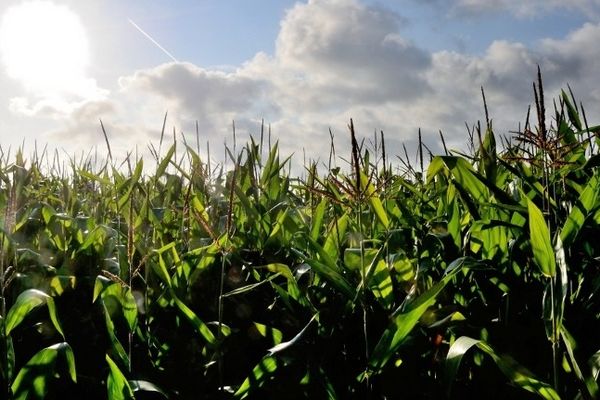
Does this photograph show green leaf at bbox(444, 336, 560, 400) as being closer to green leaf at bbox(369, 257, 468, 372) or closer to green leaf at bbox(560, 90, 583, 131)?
green leaf at bbox(369, 257, 468, 372)

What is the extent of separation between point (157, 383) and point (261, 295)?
409 millimetres

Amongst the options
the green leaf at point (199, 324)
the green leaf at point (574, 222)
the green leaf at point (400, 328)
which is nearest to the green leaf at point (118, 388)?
the green leaf at point (199, 324)

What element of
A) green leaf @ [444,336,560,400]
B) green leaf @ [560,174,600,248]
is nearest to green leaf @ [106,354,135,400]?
green leaf @ [444,336,560,400]

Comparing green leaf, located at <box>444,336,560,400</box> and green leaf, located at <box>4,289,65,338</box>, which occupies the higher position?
green leaf, located at <box>4,289,65,338</box>

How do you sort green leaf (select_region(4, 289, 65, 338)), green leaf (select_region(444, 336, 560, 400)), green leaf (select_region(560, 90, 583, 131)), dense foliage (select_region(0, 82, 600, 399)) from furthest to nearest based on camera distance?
green leaf (select_region(560, 90, 583, 131)) < green leaf (select_region(4, 289, 65, 338)) < dense foliage (select_region(0, 82, 600, 399)) < green leaf (select_region(444, 336, 560, 400))

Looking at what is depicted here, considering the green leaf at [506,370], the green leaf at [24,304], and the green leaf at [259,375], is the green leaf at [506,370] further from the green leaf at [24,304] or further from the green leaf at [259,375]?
the green leaf at [24,304]

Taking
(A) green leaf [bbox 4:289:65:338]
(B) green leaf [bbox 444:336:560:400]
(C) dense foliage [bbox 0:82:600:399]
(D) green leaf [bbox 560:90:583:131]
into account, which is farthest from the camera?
(D) green leaf [bbox 560:90:583:131]

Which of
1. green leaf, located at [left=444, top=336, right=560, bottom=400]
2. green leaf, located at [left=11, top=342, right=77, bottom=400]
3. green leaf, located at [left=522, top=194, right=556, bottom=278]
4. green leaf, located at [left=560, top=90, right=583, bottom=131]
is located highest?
green leaf, located at [left=560, top=90, right=583, bottom=131]

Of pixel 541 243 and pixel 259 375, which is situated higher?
pixel 541 243

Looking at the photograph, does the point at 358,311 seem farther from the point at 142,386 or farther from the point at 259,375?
the point at 142,386

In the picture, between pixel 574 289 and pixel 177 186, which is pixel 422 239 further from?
pixel 177 186

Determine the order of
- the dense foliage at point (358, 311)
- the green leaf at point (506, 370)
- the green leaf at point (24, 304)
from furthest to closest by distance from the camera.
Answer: the green leaf at point (24, 304)
the dense foliage at point (358, 311)
the green leaf at point (506, 370)

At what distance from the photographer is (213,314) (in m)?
1.72

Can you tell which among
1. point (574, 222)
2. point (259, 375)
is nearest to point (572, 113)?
point (574, 222)
